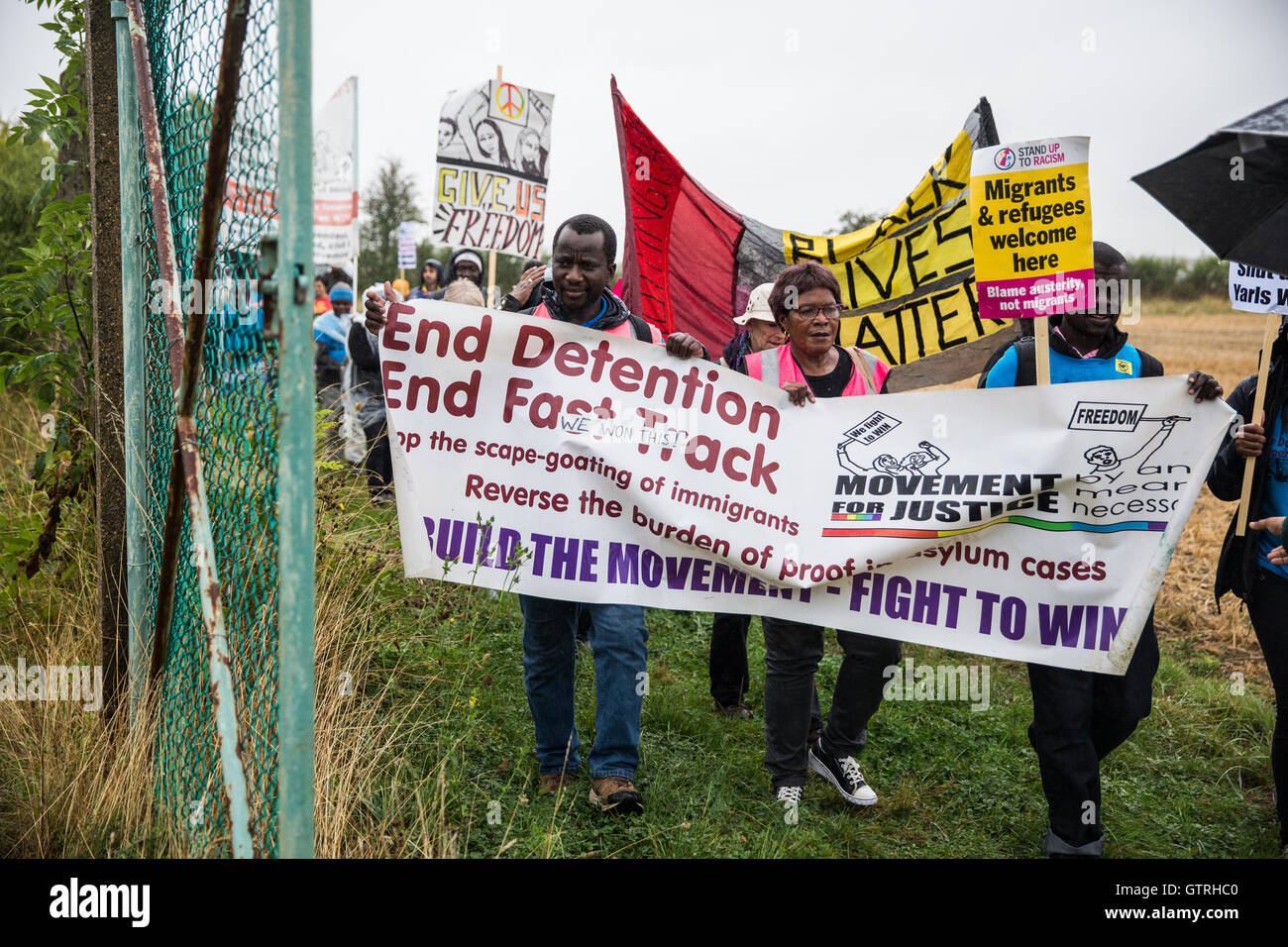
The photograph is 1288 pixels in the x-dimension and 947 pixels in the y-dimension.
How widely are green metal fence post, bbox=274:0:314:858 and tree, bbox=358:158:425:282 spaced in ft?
122

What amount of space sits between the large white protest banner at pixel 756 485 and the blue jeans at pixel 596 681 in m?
0.13

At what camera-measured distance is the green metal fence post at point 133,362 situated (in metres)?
3.65

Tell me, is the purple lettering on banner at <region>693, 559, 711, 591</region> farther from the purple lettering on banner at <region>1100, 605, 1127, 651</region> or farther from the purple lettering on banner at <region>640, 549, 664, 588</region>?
the purple lettering on banner at <region>1100, 605, 1127, 651</region>

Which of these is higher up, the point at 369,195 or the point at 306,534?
the point at 369,195

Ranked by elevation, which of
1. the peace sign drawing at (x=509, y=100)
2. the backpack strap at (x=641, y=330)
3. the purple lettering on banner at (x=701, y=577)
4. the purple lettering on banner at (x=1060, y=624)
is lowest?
the purple lettering on banner at (x=1060, y=624)

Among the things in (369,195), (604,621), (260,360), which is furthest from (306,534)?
(369,195)

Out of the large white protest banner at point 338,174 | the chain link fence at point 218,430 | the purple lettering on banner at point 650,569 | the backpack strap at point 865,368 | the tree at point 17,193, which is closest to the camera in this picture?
the chain link fence at point 218,430

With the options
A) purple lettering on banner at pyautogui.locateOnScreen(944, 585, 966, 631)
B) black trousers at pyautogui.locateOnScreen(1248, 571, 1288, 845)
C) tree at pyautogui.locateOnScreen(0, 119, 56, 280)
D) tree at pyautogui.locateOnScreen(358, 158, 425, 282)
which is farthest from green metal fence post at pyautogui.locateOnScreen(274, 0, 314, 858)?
tree at pyautogui.locateOnScreen(358, 158, 425, 282)

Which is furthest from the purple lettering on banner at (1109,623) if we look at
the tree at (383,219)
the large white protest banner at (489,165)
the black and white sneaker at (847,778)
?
the tree at (383,219)

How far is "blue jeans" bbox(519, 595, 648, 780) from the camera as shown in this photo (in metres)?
3.95

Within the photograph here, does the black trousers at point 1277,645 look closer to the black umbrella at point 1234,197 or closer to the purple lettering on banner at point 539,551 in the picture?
the black umbrella at point 1234,197

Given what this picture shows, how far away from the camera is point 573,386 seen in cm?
425
